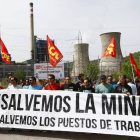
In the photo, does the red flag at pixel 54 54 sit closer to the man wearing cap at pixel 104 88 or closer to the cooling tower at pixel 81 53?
the man wearing cap at pixel 104 88

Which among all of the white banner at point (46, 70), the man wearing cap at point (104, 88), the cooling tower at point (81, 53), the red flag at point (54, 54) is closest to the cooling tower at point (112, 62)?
the cooling tower at point (81, 53)

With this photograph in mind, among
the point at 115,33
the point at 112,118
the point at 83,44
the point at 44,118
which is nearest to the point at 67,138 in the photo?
the point at 44,118

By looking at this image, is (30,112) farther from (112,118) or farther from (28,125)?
(112,118)

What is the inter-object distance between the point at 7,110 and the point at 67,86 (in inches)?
64.7

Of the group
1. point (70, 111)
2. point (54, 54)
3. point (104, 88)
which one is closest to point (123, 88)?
point (104, 88)

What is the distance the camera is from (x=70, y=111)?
16.2 ft

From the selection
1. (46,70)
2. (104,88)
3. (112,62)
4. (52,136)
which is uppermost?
(112,62)

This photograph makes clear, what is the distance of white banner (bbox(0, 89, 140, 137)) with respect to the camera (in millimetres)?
4637

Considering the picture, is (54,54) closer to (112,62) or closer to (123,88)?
(123,88)

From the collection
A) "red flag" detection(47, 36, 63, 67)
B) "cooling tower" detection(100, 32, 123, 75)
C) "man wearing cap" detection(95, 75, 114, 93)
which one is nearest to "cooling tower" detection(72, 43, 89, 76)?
"cooling tower" detection(100, 32, 123, 75)

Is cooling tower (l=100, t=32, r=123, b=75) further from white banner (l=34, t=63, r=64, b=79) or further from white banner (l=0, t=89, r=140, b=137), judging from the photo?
white banner (l=0, t=89, r=140, b=137)

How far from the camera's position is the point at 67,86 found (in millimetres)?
5363

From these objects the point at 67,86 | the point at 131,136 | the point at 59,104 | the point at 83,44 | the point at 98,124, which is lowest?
the point at 131,136

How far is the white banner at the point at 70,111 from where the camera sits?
4.64m
